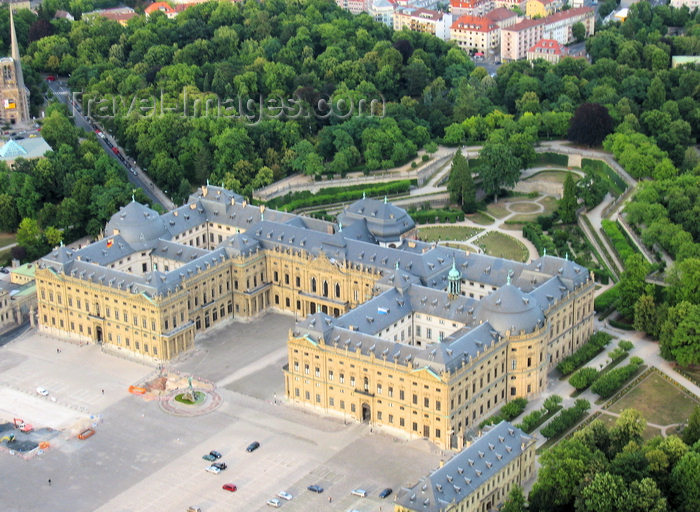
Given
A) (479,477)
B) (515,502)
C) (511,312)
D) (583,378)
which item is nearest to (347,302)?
(511,312)

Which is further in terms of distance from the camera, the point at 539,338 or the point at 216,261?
the point at 216,261

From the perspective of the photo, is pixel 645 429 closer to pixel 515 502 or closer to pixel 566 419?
pixel 566 419

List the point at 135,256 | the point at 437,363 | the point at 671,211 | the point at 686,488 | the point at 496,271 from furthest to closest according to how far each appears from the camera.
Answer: the point at 671,211 < the point at 135,256 < the point at 496,271 < the point at 437,363 < the point at 686,488

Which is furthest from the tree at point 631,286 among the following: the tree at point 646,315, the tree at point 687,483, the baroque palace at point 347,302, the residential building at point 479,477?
the tree at point 687,483

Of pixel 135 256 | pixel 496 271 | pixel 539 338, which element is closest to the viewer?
pixel 539 338

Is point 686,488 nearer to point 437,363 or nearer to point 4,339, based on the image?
point 437,363

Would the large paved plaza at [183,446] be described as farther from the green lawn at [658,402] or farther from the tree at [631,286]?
the tree at [631,286]

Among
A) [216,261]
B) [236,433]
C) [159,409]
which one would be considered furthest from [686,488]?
[216,261]
